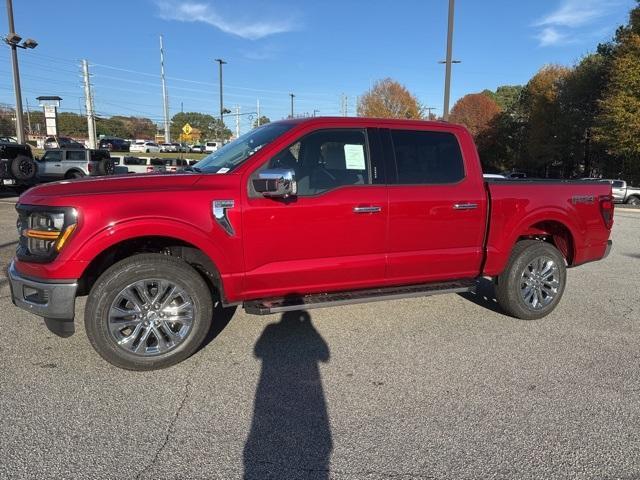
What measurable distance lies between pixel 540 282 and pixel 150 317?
12.6 feet

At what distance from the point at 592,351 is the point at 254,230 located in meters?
3.12

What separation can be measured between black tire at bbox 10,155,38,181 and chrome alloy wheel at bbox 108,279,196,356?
583 inches

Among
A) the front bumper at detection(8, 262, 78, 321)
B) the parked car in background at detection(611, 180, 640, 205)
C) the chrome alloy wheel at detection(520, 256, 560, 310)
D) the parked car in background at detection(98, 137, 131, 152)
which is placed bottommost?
the parked car in background at detection(611, 180, 640, 205)

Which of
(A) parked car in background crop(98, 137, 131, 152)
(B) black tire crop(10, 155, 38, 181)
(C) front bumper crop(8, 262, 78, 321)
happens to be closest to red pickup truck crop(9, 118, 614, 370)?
(C) front bumper crop(8, 262, 78, 321)

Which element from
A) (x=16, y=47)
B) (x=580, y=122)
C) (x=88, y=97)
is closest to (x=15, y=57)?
(x=16, y=47)

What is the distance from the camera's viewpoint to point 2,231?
9.49 meters

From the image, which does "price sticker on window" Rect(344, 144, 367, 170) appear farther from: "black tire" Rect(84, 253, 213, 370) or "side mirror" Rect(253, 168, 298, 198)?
"black tire" Rect(84, 253, 213, 370)

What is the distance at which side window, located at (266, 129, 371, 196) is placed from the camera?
4.12 metres

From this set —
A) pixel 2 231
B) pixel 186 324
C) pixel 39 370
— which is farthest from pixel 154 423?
pixel 2 231

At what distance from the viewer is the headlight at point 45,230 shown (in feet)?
11.3

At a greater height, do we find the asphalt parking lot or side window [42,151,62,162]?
side window [42,151,62,162]

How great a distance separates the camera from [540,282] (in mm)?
5168

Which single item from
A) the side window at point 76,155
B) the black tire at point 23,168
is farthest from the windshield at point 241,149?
the side window at point 76,155

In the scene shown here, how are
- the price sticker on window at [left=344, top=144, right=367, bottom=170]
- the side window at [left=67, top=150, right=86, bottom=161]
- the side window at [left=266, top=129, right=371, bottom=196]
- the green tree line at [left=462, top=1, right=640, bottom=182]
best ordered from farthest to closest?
1. the green tree line at [left=462, top=1, right=640, bottom=182]
2. the side window at [left=67, top=150, right=86, bottom=161]
3. the price sticker on window at [left=344, top=144, right=367, bottom=170]
4. the side window at [left=266, top=129, right=371, bottom=196]
